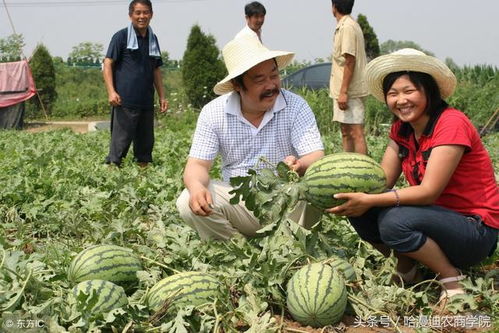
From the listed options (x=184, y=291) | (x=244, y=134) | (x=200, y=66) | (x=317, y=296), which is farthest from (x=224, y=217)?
(x=200, y=66)

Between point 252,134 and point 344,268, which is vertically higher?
point 252,134

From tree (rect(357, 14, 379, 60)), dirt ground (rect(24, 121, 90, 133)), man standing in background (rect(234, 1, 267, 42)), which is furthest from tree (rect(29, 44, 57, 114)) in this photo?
man standing in background (rect(234, 1, 267, 42))

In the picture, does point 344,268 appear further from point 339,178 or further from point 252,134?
point 252,134

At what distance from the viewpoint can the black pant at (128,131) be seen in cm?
732

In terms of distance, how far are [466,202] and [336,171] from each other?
73cm

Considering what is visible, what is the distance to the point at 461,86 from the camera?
15539 millimetres

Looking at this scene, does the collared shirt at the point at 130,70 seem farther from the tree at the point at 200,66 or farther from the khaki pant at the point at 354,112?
the tree at the point at 200,66

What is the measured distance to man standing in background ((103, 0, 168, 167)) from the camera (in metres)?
7.26

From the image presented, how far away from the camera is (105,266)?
307 centimetres

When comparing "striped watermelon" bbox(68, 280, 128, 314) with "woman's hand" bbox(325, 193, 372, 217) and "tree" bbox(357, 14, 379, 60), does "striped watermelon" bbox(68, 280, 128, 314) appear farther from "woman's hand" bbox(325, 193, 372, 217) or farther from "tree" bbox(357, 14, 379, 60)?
"tree" bbox(357, 14, 379, 60)

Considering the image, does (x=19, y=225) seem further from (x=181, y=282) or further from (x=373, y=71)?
(x=373, y=71)

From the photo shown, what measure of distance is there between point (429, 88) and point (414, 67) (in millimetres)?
145

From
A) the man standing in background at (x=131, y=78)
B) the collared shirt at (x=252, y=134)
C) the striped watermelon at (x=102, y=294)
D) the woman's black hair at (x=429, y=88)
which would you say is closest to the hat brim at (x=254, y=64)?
the collared shirt at (x=252, y=134)

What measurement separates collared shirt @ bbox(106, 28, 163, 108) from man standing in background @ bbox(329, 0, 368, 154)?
217cm
